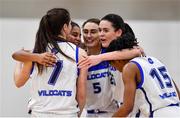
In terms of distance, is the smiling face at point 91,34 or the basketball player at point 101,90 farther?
the smiling face at point 91,34

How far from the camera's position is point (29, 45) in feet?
12.5

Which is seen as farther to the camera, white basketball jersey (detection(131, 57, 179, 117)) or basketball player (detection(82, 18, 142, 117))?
basketball player (detection(82, 18, 142, 117))

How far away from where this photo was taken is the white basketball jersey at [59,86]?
2076 mm

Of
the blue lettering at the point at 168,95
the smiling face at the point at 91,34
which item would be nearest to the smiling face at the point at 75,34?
the smiling face at the point at 91,34

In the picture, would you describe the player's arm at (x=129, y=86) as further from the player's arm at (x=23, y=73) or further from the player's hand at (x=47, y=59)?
the player's arm at (x=23, y=73)

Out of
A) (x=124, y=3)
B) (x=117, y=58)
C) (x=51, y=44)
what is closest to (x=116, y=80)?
(x=117, y=58)

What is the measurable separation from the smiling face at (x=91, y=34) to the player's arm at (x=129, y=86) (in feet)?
2.15

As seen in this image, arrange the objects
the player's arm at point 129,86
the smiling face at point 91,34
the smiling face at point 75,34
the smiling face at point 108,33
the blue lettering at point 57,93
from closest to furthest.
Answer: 1. the player's arm at point 129,86
2. the blue lettering at point 57,93
3. the smiling face at point 108,33
4. the smiling face at point 91,34
5. the smiling face at point 75,34

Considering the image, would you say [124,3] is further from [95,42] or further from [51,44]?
[51,44]

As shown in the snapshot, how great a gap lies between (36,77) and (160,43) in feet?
6.50

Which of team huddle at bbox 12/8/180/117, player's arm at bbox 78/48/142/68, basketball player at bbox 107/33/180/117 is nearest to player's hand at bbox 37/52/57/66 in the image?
team huddle at bbox 12/8/180/117

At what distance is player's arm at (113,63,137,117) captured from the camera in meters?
1.97

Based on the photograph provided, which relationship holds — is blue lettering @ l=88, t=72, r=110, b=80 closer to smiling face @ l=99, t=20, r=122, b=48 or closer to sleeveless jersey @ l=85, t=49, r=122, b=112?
sleeveless jersey @ l=85, t=49, r=122, b=112

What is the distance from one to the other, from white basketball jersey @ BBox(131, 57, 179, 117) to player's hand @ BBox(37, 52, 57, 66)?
40cm
